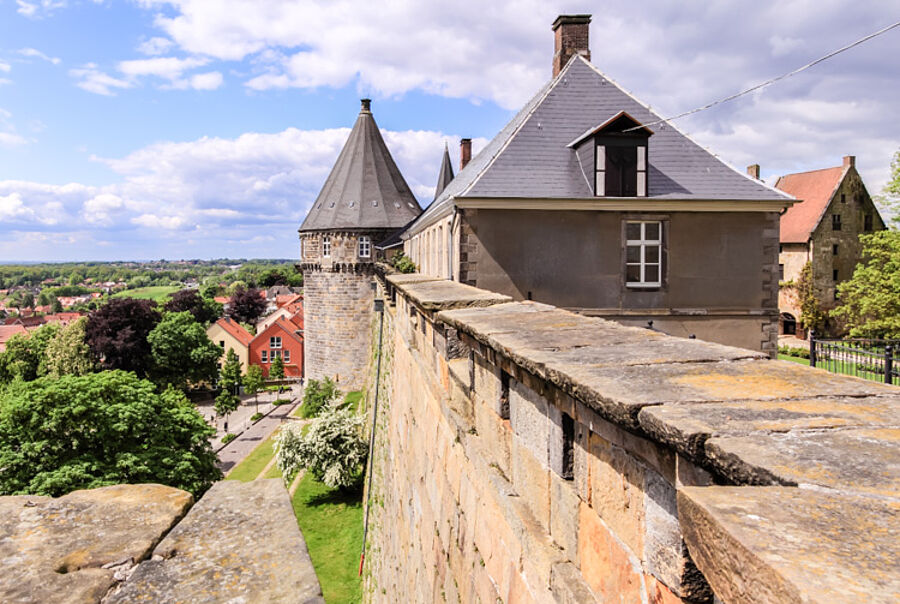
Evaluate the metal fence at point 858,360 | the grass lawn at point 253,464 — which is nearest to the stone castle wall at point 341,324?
the grass lawn at point 253,464

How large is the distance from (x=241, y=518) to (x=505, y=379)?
51.2 inches

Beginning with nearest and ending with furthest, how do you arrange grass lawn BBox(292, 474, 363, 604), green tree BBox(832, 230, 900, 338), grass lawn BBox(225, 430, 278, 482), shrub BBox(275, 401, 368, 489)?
1. grass lawn BBox(292, 474, 363, 604)
2. shrub BBox(275, 401, 368, 489)
3. green tree BBox(832, 230, 900, 338)
4. grass lawn BBox(225, 430, 278, 482)

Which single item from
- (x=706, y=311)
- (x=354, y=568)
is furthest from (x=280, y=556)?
(x=354, y=568)

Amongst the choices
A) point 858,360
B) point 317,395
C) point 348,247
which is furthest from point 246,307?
point 858,360

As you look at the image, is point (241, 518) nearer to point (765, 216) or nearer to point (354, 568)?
point (765, 216)

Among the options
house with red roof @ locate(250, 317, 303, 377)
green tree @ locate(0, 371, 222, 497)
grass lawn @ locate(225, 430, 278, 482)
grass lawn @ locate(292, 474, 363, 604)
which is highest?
green tree @ locate(0, 371, 222, 497)

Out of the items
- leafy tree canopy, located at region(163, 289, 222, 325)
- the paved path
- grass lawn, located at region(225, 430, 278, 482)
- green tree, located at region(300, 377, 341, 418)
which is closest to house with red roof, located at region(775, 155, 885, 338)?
green tree, located at region(300, 377, 341, 418)

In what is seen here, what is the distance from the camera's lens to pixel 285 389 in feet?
176

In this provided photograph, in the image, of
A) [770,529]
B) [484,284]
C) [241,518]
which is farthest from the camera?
[484,284]

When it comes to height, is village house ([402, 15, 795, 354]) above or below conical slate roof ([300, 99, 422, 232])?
below

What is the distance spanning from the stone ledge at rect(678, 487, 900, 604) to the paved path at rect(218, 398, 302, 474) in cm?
2891

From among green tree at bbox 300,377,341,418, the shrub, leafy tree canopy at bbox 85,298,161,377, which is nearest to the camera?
the shrub

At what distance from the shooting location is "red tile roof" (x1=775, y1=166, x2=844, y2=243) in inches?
1313

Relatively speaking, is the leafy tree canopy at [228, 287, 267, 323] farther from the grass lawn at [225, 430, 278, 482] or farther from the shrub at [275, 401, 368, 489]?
the shrub at [275, 401, 368, 489]
